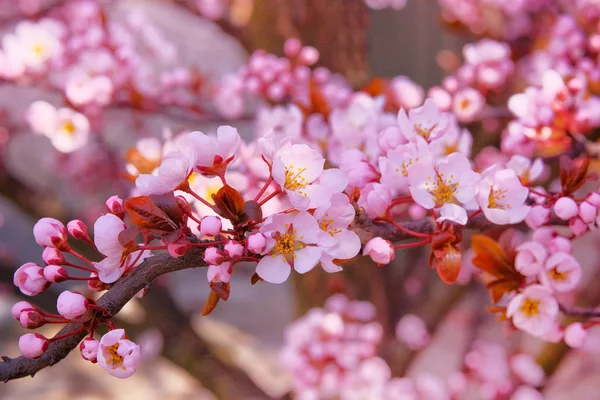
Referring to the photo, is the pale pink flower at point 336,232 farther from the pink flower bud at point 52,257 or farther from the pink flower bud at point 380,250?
the pink flower bud at point 52,257

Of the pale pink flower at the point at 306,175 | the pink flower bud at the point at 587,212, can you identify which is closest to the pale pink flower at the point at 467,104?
the pink flower bud at the point at 587,212

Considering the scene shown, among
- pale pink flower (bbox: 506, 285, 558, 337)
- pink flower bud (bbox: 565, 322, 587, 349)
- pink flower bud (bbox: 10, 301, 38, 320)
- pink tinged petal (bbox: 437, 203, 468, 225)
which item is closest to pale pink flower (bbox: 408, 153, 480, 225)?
pink tinged petal (bbox: 437, 203, 468, 225)

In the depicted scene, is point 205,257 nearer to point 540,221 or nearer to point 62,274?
point 62,274

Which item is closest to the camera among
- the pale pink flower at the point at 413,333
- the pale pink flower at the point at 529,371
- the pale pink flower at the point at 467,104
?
the pale pink flower at the point at 467,104

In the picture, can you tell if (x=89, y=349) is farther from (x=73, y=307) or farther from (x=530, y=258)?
(x=530, y=258)

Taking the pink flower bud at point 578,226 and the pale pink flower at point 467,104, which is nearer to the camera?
the pink flower bud at point 578,226

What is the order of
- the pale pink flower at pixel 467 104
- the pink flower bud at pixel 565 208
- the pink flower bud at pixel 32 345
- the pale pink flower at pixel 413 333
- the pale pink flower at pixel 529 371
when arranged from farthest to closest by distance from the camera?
the pale pink flower at pixel 413 333
the pale pink flower at pixel 529 371
the pale pink flower at pixel 467 104
the pink flower bud at pixel 565 208
the pink flower bud at pixel 32 345

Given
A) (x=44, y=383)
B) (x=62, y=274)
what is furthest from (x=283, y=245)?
(x=44, y=383)

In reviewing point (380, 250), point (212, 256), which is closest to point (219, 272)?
point (212, 256)

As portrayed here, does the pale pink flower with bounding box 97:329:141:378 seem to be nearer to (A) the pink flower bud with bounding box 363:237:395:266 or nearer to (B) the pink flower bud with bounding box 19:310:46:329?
(B) the pink flower bud with bounding box 19:310:46:329
